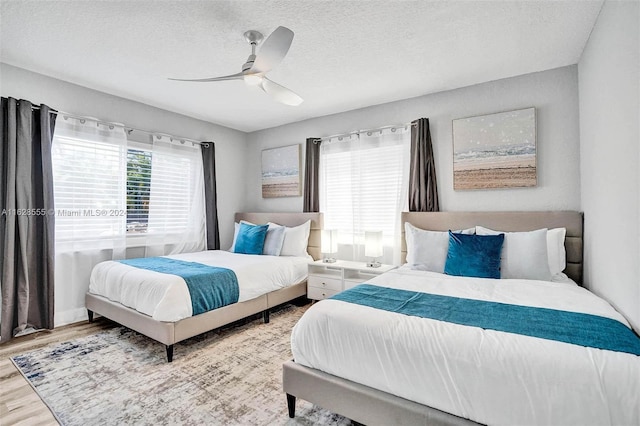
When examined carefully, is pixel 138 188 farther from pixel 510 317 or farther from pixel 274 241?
pixel 510 317

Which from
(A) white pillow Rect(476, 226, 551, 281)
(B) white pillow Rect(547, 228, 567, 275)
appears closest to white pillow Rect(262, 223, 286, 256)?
(A) white pillow Rect(476, 226, 551, 281)

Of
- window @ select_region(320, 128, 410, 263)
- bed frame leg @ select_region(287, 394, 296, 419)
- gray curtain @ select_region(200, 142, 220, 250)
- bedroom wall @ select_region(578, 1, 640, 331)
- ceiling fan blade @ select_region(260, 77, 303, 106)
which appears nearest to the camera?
bedroom wall @ select_region(578, 1, 640, 331)

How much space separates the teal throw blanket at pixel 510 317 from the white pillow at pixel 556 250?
1.12m

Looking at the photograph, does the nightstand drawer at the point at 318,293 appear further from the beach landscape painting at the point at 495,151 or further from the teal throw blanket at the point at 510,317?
the beach landscape painting at the point at 495,151

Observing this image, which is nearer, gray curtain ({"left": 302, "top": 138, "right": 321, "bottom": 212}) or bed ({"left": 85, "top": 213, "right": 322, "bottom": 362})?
bed ({"left": 85, "top": 213, "right": 322, "bottom": 362})

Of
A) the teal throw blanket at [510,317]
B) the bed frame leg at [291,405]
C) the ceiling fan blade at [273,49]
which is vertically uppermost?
the ceiling fan blade at [273,49]

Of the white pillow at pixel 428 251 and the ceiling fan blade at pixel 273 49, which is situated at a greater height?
the ceiling fan blade at pixel 273 49

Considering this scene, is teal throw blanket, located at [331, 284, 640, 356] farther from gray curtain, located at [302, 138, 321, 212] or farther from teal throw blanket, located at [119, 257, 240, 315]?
gray curtain, located at [302, 138, 321, 212]

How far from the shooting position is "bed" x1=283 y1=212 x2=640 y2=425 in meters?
1.10

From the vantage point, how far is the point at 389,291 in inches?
82.0

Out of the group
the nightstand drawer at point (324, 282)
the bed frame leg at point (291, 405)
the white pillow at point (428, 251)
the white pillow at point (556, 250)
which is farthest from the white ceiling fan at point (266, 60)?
the white pillow at point (556, 250)

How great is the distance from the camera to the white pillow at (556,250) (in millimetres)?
2572

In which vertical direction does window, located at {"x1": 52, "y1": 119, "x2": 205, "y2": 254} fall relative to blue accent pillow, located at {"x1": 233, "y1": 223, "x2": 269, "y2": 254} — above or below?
above

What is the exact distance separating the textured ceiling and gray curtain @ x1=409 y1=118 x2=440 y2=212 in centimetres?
47
